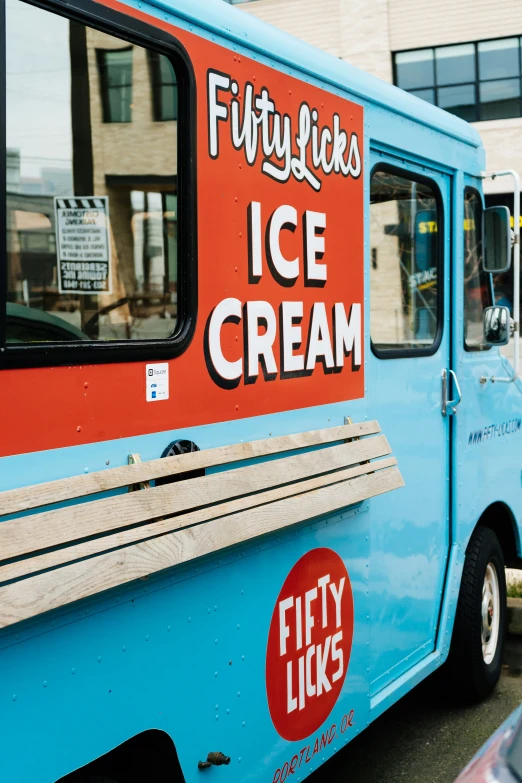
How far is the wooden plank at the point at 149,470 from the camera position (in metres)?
2.14

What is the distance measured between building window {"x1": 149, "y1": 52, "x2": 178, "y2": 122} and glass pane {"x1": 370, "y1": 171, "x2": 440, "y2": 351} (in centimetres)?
128

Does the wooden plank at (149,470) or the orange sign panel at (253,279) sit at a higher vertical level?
the orange sign panel at (253,279)

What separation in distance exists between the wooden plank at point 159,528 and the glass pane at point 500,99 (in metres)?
22.5

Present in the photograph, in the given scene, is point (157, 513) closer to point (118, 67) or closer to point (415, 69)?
point (118, 67)

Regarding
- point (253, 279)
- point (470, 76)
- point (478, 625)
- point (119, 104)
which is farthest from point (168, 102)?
point (470, 76)

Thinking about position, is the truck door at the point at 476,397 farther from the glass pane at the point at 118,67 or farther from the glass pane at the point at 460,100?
the glass pane at the point at 460,100

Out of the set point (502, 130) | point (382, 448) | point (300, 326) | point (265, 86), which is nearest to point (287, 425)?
point (300, 326)

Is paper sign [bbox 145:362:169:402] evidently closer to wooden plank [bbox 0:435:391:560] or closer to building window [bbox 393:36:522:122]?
wooden plank [bbox 0:435:391:560]

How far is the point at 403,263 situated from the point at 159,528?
2093 mm

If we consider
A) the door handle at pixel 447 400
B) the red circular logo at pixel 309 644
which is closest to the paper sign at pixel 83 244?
the red circular logo at pixel 309 644

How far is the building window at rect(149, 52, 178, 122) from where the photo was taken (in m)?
2.64

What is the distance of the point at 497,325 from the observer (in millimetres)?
4711

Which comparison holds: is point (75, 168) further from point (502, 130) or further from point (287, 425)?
point (502, 130)

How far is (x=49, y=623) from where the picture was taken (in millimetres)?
2242
